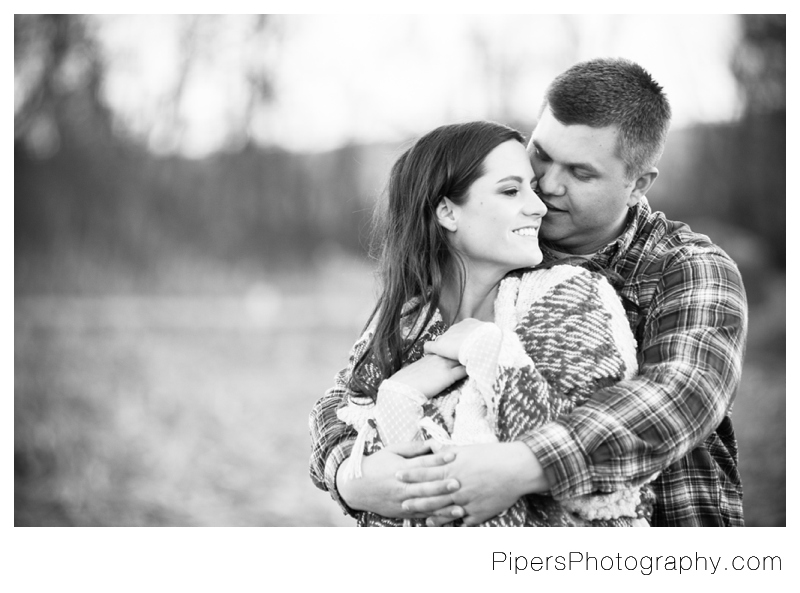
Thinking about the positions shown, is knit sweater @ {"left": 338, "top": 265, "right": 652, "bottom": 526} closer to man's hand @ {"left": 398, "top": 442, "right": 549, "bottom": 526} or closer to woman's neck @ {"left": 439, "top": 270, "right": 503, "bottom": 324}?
man's hand @ {"left": 398, "top": 442, "right": 549, "bottom": 526}

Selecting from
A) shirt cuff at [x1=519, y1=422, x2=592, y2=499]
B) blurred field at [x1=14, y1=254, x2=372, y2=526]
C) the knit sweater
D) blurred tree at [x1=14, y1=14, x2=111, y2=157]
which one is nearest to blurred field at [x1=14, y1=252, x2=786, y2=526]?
blurred field at [x1=14, y1=254, x2=372, y2=526]

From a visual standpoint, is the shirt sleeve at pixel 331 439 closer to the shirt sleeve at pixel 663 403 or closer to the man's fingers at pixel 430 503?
the man's fingers at pixel 430 503

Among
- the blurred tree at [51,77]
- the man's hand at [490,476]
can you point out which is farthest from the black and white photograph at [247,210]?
the man's hand at [490,476]

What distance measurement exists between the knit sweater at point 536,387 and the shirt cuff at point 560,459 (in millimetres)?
39

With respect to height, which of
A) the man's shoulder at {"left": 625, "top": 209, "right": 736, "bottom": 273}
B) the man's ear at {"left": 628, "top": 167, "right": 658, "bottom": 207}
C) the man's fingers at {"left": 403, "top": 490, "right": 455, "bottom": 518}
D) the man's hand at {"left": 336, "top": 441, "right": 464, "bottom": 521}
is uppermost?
the man's ear at {"left": 628, "top": 167, "right": 658, "bottom": 207}

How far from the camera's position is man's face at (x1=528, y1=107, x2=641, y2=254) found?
1.86 metres

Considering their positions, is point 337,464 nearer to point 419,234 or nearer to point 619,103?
point 419,234

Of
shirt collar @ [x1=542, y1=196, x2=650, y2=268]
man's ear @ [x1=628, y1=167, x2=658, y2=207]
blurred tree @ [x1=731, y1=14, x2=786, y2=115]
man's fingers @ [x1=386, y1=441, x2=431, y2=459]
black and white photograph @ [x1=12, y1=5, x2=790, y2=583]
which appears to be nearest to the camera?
man's fingers @ [x1=386, y1=441, x2=431, y2=459]

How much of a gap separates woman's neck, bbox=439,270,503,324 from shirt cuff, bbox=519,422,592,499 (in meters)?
0.40

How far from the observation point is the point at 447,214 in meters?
1.79

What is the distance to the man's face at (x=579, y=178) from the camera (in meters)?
1.86

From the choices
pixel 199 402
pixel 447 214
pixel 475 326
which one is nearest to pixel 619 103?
pixel 447 214

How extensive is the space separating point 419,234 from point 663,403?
0.66 metres

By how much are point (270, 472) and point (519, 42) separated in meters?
4.10
